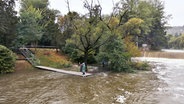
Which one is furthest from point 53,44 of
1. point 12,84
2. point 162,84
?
point 162,84

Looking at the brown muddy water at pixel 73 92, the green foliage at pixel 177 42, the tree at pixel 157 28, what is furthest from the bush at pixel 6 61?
the green foliage at pixel 177 42

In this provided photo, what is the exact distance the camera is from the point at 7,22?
71.2 ft

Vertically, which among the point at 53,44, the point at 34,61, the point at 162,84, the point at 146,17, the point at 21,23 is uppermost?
the point at 146,17

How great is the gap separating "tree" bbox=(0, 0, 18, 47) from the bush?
117 inches

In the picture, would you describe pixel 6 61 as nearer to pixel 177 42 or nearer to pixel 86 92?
pixel 86 92

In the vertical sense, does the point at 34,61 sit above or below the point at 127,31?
below

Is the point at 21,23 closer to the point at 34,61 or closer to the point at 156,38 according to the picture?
the point at 34,61

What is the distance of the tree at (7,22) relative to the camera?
21322mm

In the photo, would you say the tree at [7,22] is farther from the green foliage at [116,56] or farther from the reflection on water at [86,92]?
the green foliage at [116,56]

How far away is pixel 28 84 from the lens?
1464 cm

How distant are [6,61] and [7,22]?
5137 millimetres

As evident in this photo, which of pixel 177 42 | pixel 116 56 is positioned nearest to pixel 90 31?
pixel 116 56

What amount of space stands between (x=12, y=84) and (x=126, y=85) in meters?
8.42

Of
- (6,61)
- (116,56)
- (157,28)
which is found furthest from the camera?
(157,28)
